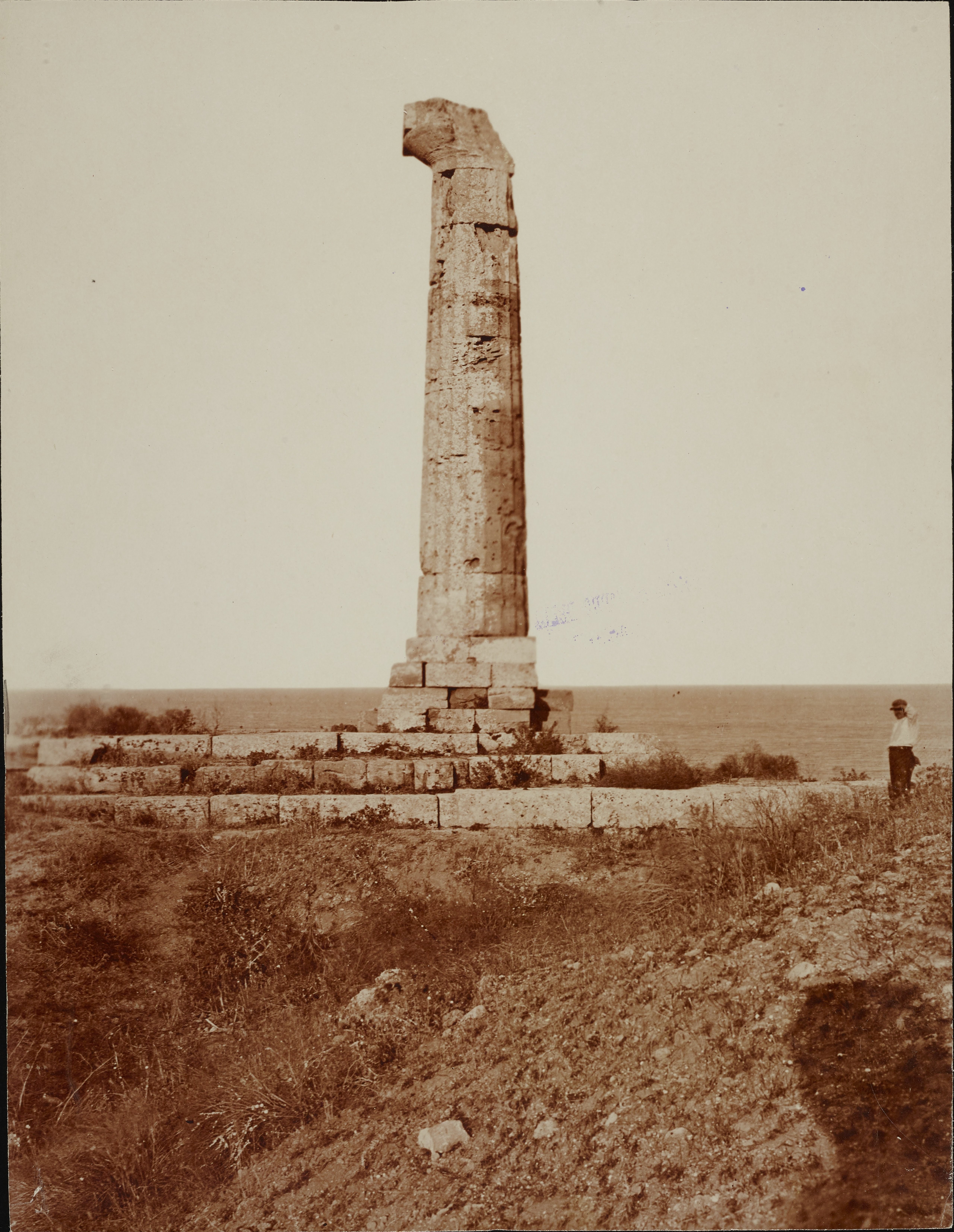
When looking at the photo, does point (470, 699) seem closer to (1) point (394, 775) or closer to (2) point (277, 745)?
(1) point (394, 775)

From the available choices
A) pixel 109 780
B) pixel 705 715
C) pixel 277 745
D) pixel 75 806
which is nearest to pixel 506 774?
pixel 277 745

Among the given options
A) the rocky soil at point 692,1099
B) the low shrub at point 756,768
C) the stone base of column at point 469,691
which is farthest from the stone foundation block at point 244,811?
the low shrub at point 756,768

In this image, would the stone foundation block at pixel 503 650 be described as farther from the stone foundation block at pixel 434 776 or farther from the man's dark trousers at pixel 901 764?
the man's dark trousers at pixel 901 764

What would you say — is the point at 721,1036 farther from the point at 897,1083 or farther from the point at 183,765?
the point at 183,765

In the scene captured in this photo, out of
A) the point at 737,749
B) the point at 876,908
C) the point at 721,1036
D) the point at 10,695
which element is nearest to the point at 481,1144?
the point at 721,1036

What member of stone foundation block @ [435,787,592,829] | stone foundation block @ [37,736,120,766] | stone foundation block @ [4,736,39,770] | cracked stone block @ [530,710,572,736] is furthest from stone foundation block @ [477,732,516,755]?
stone foundation block @ [4,736,39,770]

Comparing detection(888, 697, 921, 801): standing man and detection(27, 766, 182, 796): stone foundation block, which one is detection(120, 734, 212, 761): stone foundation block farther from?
detection(888, 697, 921, 801): standing man

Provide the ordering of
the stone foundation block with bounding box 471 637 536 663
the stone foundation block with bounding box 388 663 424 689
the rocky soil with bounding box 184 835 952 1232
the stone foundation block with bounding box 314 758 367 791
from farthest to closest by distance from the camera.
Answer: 1. the stone foundation block with bounding box 388 663 424 689
2. the stone foundation block with bounding box 471 637 536 663
3. the stone foundation block with bounding box 314 758 367 791
4. the rocky soil with bounding box 184 835 952 1232
